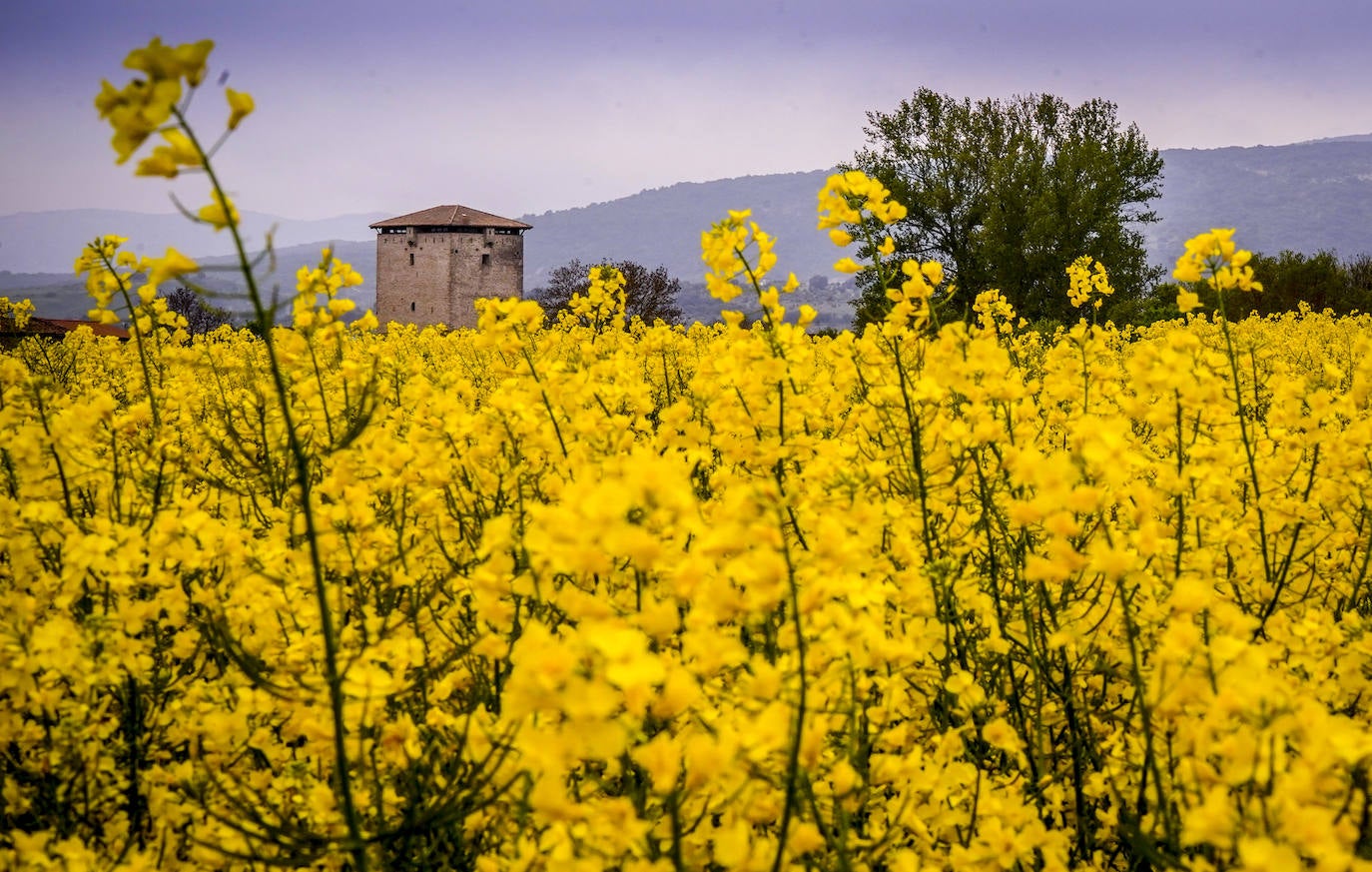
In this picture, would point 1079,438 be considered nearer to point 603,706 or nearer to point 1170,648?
point 1170,648

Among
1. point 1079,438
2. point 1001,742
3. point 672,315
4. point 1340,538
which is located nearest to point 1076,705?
point 1001,742

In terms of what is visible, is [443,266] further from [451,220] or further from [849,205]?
[849,205]

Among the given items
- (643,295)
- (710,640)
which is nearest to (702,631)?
(710,640)

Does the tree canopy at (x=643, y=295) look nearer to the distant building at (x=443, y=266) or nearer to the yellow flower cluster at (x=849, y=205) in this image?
the distant building at (x=443, y=266)

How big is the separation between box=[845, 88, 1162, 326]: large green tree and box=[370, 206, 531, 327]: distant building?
22.8 m

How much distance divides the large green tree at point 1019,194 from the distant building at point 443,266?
22816 mm

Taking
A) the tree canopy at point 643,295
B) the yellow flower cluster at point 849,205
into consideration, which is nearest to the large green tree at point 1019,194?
the tree canopy at point 643,295

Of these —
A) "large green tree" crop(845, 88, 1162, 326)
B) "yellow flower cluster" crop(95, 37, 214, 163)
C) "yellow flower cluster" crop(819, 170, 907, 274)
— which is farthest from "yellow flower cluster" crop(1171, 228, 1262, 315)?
"large green tree" crop(845, 88, 1162, 326)

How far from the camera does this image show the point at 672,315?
43.2m

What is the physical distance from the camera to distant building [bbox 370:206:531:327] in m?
46.7

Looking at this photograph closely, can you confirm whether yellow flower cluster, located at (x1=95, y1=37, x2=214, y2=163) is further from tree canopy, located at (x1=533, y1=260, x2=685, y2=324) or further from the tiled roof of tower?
the tiled roof of tower

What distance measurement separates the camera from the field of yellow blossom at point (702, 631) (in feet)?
4.85

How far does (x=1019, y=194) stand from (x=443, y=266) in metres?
29.4

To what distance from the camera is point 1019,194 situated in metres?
26.7
